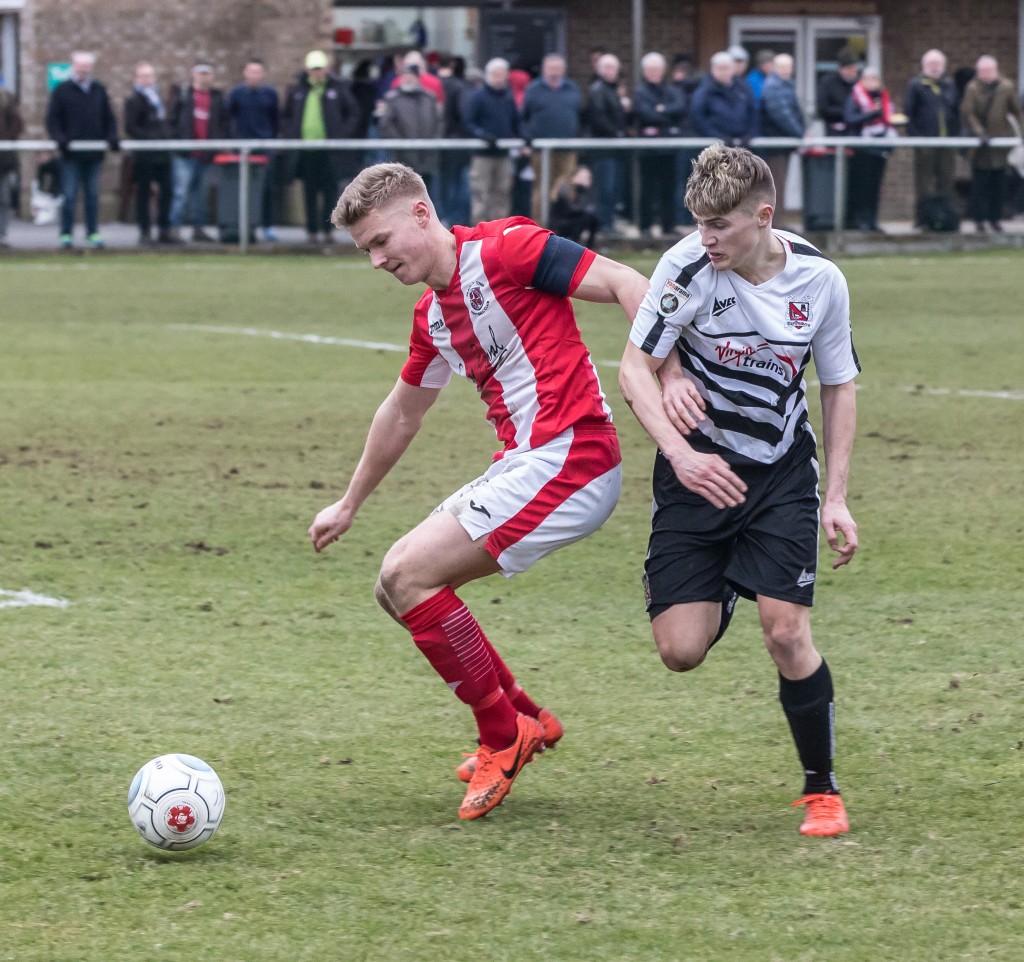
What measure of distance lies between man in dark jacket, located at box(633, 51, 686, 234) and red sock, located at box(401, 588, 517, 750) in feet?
50.7

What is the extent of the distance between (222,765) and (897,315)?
11918mm

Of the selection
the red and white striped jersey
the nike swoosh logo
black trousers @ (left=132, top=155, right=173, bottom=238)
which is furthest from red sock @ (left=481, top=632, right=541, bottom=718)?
black trousers @ (left=132, top=155, right=173, bottom=238)

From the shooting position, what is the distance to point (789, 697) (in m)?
4.87

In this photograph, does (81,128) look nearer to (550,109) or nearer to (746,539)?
(550,109)

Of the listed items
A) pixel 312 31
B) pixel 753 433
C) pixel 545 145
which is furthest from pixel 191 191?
pixel 753 433

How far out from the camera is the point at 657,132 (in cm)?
2108

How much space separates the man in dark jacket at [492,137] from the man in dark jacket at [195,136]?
290cm

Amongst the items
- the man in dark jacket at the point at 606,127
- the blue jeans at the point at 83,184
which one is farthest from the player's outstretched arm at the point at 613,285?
the blue jeans at the point at 83,184

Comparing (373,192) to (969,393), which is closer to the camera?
(373,192)

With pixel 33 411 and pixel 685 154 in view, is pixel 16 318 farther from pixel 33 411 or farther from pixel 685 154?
pixel 685 154

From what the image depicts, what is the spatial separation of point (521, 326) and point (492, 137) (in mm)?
15959

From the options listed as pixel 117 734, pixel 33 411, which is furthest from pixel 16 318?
pixel 117 734

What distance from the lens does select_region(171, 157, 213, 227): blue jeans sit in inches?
814

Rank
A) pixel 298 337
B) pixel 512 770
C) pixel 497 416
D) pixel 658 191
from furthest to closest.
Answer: pixel 658 191
pixel 298 337
pixel 497 416
pixel 512 770
